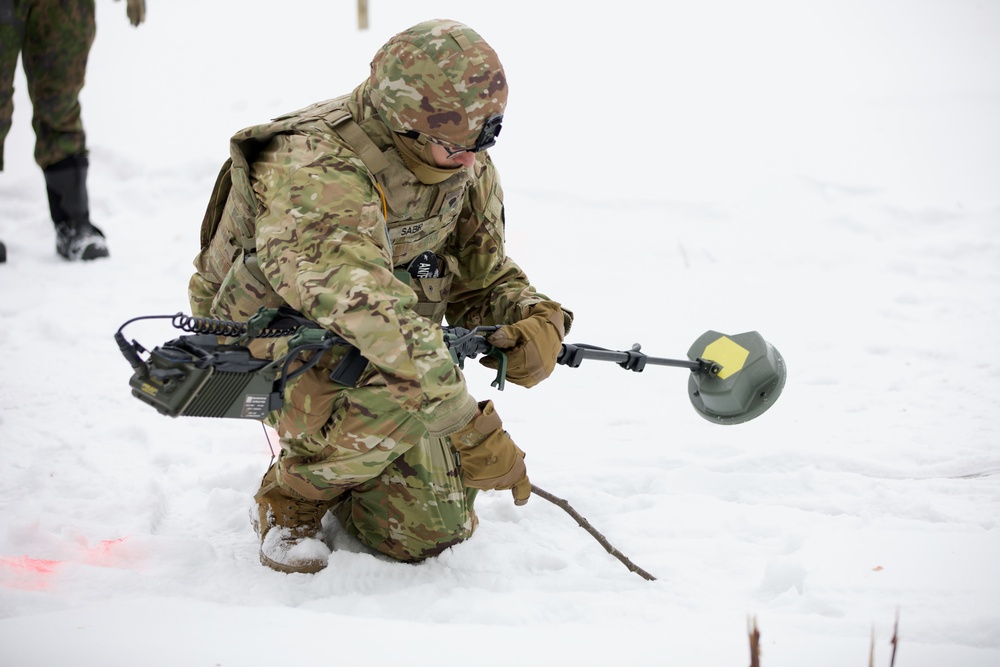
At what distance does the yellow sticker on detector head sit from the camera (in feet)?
9.55

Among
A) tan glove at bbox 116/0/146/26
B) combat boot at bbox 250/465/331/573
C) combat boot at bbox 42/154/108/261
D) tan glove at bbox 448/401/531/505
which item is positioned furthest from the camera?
tan glove at bbox 116/0/146/26

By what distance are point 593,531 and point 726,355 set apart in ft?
2.50

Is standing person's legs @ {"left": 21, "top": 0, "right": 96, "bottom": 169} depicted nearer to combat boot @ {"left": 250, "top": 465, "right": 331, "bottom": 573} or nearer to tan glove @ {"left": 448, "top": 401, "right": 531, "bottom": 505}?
combat boot @ {"left": 250, "top": 465, "right": 331, "bottom": 573}

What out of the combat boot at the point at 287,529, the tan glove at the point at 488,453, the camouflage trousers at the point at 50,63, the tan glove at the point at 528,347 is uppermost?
the camouflage trousers at the point at 50,63

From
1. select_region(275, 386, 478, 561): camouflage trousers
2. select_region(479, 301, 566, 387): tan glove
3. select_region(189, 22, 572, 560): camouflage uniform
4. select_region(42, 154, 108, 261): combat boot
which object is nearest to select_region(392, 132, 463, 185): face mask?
select_region(189, 22, 572, 560): camouflage uniform

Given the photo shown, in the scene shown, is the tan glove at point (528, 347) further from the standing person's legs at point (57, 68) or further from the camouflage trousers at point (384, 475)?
the standing person's legs at point (57, 68)

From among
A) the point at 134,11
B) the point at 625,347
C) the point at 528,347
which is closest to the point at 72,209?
the point at 134,11

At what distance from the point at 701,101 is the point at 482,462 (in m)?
5.37

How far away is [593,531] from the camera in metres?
2.63

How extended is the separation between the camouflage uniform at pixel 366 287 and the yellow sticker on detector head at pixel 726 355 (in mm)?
519

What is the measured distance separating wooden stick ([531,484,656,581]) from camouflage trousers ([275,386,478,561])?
0.79ft

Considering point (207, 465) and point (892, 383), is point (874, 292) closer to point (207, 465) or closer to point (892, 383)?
point (892, 383)

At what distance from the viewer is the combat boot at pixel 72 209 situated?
5.08 meters

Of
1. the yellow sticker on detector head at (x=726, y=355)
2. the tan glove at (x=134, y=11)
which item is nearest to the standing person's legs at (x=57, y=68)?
the tan glove at (x=134, y=11)
